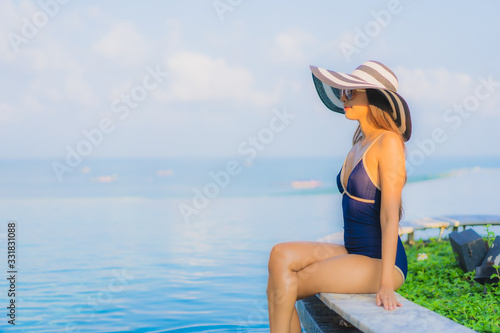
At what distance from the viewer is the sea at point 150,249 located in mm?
5586

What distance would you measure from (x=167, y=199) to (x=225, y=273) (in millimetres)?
11648

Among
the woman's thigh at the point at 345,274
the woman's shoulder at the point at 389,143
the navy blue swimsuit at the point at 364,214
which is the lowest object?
the woman's thigh at the point at 345,274

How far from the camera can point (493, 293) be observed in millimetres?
4250

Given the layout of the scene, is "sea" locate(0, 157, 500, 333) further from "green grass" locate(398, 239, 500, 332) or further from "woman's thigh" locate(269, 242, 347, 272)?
"green grass" locate(398, 239, 500, 332)

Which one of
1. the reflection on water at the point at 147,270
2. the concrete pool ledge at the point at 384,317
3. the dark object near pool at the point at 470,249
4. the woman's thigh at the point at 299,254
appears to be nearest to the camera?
the concrete pool ledge at the point at 384,317

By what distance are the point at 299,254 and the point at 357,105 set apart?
2.71ft

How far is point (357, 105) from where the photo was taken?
300 centimetres

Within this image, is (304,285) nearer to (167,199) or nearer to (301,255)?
(301,255)

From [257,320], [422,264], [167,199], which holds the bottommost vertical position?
[257,320]

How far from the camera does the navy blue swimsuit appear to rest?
112 inches

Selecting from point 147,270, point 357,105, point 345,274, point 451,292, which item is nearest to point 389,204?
point 345,274

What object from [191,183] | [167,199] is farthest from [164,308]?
[191,183]

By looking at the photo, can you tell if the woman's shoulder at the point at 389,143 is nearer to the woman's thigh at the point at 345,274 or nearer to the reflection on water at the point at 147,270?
the woman's thigh at the point at 345,274

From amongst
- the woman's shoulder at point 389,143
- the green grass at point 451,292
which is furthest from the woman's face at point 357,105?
the green grass at point 451,292
